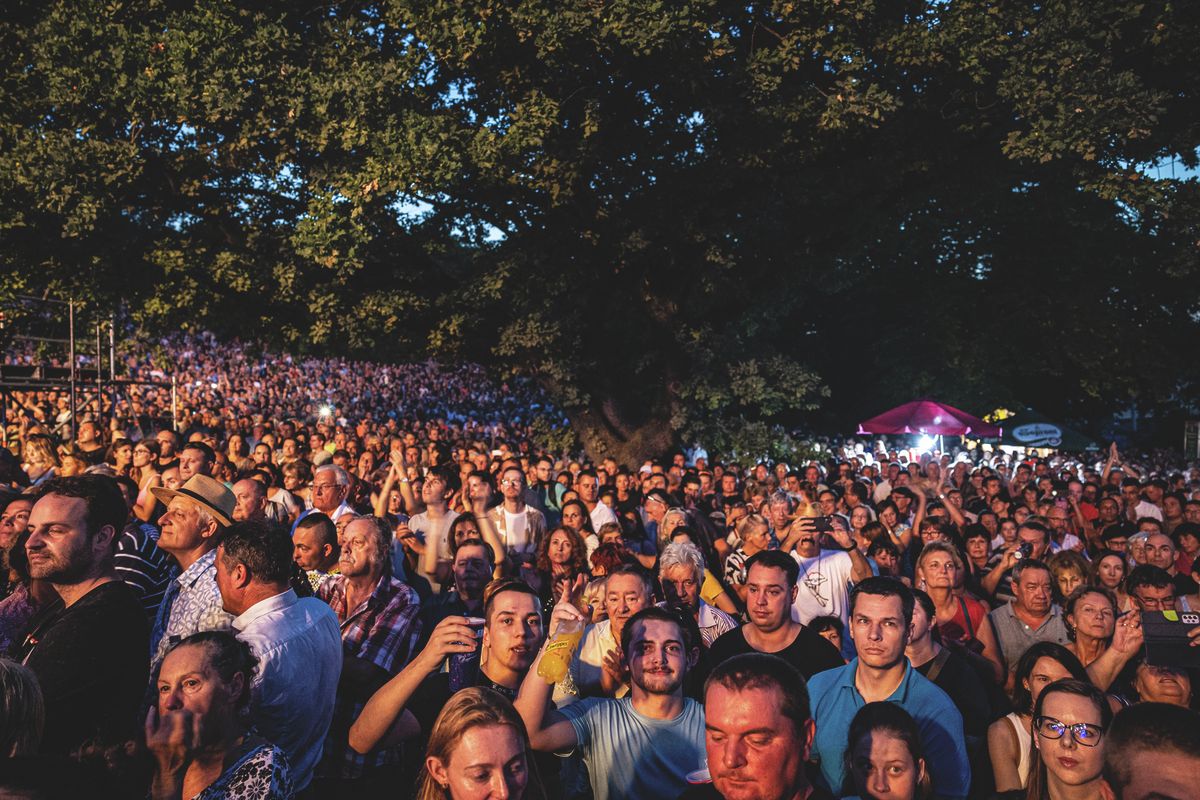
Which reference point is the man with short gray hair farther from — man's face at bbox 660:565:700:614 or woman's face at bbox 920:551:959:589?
woman's face at bbox 920:551:959:589

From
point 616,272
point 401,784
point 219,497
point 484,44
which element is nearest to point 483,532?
point 219,497

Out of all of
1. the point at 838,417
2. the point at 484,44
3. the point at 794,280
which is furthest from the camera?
the point at 838,417

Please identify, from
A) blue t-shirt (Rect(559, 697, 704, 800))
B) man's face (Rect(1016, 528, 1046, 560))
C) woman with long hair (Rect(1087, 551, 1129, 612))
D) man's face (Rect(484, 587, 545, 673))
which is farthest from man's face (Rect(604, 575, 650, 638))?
man's face (Rect(1016, 528, 1046, 560))

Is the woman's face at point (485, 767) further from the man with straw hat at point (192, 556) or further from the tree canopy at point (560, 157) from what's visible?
the tree canopy at point (560, 157)

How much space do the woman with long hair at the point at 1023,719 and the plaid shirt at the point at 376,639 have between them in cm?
259

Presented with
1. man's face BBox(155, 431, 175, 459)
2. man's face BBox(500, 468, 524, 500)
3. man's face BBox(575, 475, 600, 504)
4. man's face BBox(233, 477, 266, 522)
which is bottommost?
man's face BBox(233, 477, 266, 522)

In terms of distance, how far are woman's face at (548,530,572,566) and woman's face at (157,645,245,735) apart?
4047 mm

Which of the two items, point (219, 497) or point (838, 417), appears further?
point (838, 417)

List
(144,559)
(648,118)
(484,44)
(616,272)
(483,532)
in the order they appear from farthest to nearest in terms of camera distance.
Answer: (616,272), (648,118), (484,44), (483,532), (144,559)

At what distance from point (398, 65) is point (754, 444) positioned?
929 cm

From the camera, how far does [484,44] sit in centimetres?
1294

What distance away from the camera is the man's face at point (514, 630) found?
3.69 meters

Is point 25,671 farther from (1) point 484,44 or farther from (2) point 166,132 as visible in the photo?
(2) point 166,132

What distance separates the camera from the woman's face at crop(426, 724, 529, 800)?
264cm
